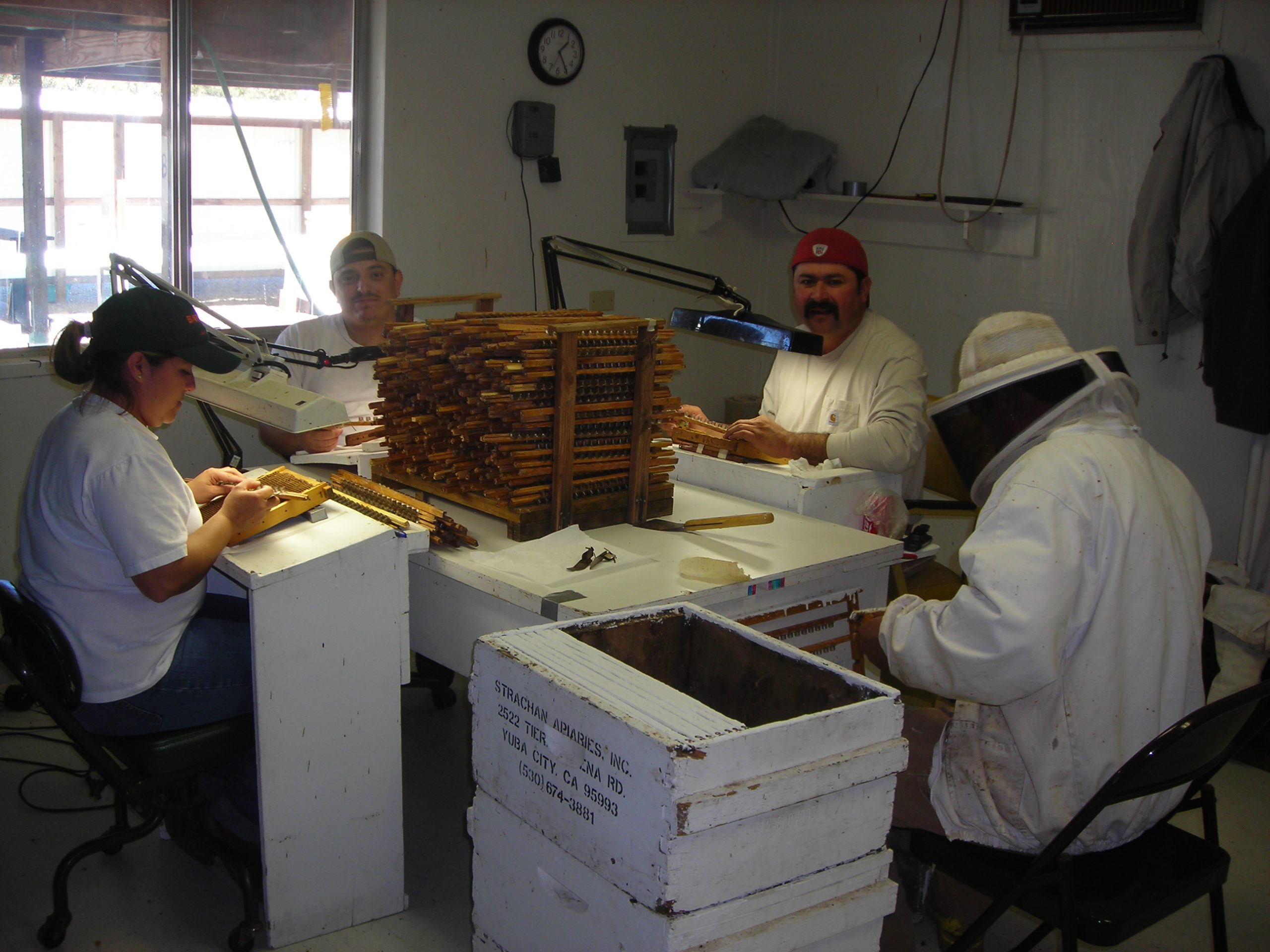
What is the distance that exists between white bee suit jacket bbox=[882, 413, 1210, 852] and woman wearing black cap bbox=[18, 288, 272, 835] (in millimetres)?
1442

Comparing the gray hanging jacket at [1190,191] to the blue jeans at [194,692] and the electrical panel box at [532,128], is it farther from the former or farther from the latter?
the blue jeans at [194,692]

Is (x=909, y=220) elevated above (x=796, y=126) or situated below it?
below

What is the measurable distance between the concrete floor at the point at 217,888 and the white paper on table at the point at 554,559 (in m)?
0.33

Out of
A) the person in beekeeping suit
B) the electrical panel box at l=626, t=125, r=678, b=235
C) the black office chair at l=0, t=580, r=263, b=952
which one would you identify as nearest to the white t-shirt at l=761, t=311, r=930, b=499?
the person in beekeeping suit

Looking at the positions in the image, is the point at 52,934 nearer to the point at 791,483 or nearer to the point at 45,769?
the point at 45,769

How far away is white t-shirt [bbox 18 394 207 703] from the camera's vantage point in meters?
2.18

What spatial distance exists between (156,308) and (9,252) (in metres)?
1.97

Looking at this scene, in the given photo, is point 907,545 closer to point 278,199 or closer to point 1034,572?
point 1034,572

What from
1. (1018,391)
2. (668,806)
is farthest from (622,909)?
(1018,391)

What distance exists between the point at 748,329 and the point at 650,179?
296cm

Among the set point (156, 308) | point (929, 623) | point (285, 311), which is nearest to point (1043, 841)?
point (929, 623)

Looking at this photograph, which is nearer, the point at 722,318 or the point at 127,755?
the point at 127,755

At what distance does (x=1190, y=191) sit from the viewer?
152 inches

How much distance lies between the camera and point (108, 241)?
398cm
